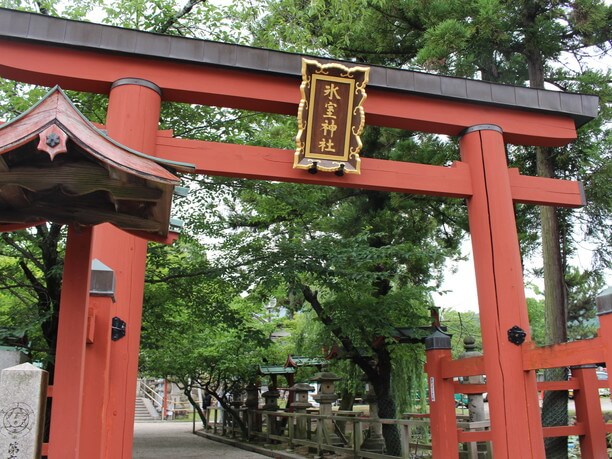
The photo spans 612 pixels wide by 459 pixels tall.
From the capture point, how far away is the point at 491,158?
6.83m

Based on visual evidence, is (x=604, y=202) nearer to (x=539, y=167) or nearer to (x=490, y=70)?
(x=539, y=167)

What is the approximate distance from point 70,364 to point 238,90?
3820mm

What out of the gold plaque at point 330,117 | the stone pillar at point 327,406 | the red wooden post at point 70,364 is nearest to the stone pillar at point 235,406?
the stone pillar at point 327,406

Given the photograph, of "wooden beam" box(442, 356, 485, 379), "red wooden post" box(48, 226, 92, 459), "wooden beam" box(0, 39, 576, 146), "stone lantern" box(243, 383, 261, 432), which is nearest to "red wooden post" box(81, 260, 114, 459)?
"red wooden post" box(48, 226, 92, 459)

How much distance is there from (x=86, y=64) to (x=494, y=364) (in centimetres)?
551

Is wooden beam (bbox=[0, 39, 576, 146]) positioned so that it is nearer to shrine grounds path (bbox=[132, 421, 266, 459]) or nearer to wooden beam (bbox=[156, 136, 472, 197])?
wooden beam (bbox=[156, 136, 472, 197])

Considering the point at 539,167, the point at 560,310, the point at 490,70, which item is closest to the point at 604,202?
the point at 539,167

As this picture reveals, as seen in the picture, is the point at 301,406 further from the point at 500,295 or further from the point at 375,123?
the point at 375,123

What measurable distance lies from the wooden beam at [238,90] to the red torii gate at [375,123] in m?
0.01

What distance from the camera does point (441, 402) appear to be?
22.7 ft

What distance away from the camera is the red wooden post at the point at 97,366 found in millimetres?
3875

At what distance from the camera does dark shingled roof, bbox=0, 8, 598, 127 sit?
5.78m

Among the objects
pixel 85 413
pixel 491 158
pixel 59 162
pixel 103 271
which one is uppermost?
pixel 491 158

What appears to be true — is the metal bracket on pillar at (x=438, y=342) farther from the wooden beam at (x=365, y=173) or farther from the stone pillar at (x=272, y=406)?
the stone pillar at (x=272, y=406)
